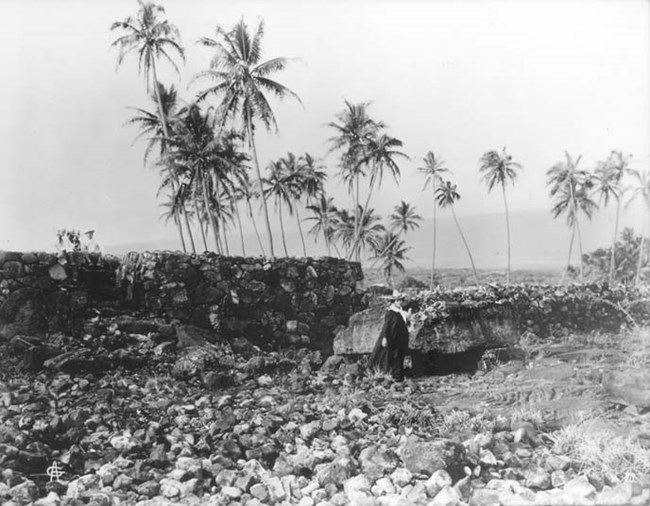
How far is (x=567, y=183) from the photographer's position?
34469 mm

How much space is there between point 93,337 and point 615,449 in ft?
24.1

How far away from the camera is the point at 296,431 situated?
18.5 ft

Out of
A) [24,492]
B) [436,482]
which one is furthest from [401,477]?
[24,492]

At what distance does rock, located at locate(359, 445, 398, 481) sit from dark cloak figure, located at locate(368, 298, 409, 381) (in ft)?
12.4

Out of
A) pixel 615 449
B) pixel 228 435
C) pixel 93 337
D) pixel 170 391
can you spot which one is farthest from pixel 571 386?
pixel 93 337

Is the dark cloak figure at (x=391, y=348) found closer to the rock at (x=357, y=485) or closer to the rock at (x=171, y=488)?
the rock at (x=357, y=485)

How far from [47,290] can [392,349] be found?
227 inches

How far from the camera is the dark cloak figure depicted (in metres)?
8.83

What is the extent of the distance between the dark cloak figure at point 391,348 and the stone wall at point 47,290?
481 centimetres

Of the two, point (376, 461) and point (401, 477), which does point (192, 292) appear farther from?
point (401, 477)

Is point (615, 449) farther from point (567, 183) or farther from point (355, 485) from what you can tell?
point (567, 183)

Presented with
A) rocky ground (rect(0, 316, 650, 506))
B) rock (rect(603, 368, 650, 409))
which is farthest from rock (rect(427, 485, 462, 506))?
rock (rect(603, 368, 650, 409))

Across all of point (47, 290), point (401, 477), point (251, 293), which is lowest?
point (401, 477)

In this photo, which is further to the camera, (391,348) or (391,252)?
(391,252)
